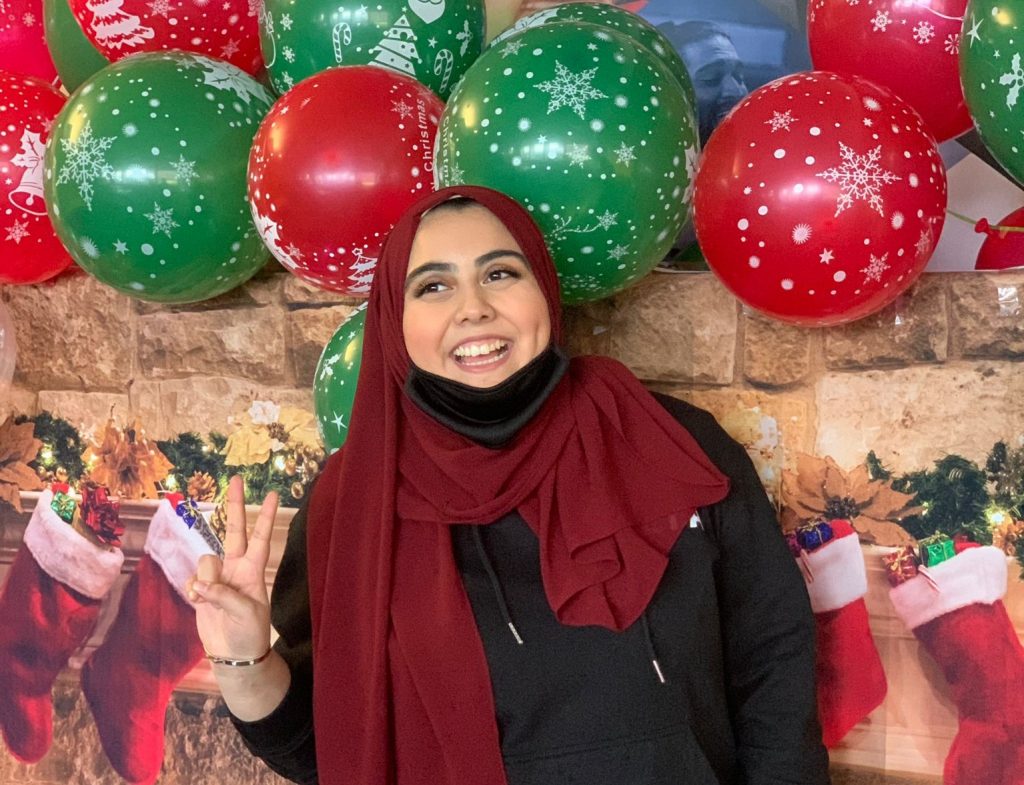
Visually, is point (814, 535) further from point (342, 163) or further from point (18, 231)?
point (18, 231)

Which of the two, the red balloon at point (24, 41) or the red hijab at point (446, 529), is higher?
the red balloon at point (24, 41)

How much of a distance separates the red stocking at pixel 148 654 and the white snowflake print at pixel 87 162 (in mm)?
776

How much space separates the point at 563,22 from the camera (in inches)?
60.5

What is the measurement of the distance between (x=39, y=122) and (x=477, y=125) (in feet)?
3.19

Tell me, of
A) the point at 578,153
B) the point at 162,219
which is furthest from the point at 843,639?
the point at 162,219

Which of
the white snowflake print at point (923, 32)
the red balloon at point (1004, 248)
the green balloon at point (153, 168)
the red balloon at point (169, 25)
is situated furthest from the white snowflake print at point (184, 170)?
the red balloon at point (1004, 248)

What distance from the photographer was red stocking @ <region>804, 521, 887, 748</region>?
170 cm

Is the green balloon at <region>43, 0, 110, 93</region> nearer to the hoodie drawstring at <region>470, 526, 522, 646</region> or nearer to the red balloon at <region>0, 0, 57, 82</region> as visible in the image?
the red balloon at <region>0, 0, 57, 82</region>

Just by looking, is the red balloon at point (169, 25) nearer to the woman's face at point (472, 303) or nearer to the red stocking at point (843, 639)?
the woman's face at point (472, 303)

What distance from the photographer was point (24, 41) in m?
2.21

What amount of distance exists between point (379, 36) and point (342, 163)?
254 millimetres

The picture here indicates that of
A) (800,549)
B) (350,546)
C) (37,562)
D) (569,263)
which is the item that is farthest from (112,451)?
(800,549)

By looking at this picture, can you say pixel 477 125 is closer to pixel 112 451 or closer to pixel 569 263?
pixel 569 263

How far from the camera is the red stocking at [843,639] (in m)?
1.70
